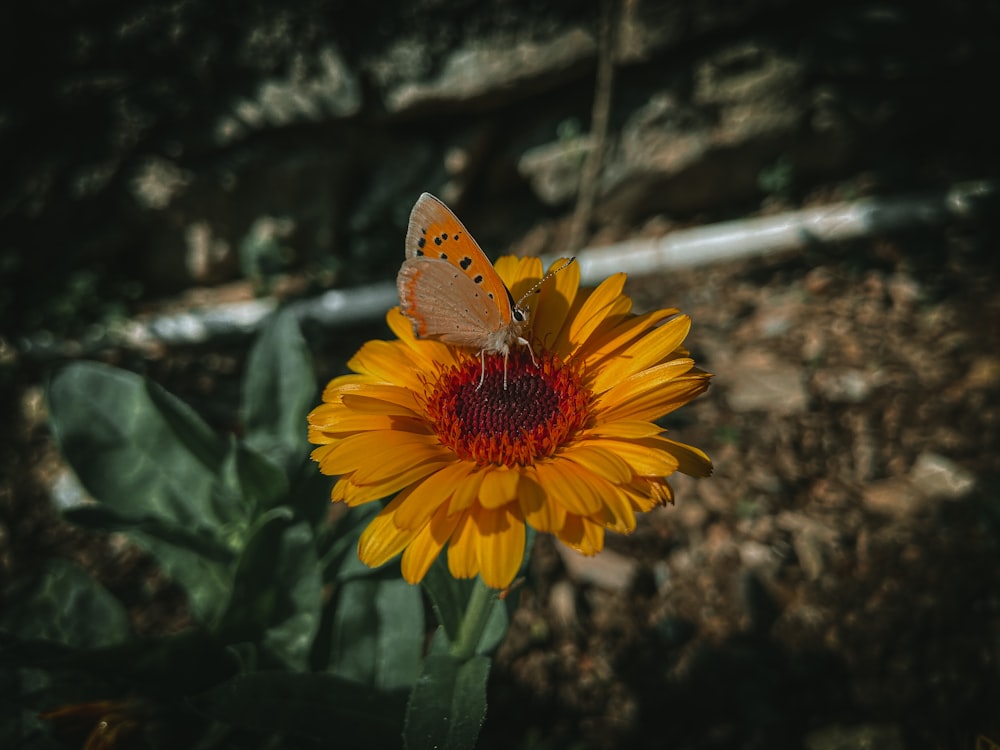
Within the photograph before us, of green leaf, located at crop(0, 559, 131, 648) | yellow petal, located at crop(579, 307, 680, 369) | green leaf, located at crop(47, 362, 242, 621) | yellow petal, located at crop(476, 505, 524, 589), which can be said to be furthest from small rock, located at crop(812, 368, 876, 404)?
green leaf, located at crop(0, 559, 131, 648)

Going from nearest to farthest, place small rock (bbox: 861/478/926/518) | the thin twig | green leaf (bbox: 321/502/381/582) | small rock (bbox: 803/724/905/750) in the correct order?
green leaf (bbox: 321/502/381/582) < small rock (bbox: 803/724/905/750) < small rock (bbox: 861/478/926/518) < the thin twig

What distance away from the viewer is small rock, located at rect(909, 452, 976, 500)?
2252mm

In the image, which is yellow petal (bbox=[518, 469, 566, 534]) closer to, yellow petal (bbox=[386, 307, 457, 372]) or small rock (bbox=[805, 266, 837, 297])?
yellow petal (bbox=[386, 307, 457, 372])

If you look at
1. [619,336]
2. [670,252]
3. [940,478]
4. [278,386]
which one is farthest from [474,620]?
[670,252]

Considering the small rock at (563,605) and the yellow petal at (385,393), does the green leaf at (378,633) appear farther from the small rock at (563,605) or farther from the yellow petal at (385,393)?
the small rock at (563,605)

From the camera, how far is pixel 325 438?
1286 mm

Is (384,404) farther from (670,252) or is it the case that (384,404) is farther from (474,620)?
(670,252)

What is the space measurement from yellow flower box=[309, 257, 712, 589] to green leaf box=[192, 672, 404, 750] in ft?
1.13

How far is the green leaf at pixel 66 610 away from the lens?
1724 millimetres

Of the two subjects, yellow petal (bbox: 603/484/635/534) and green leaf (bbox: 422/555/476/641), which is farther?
green leaf (bbox: 422/555/476/641)

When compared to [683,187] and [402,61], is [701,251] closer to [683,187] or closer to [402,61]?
[683,187]

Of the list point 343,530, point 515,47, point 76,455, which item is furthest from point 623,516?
point 515,47

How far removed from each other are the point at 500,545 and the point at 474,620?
0.28m

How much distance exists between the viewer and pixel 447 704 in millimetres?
1282
